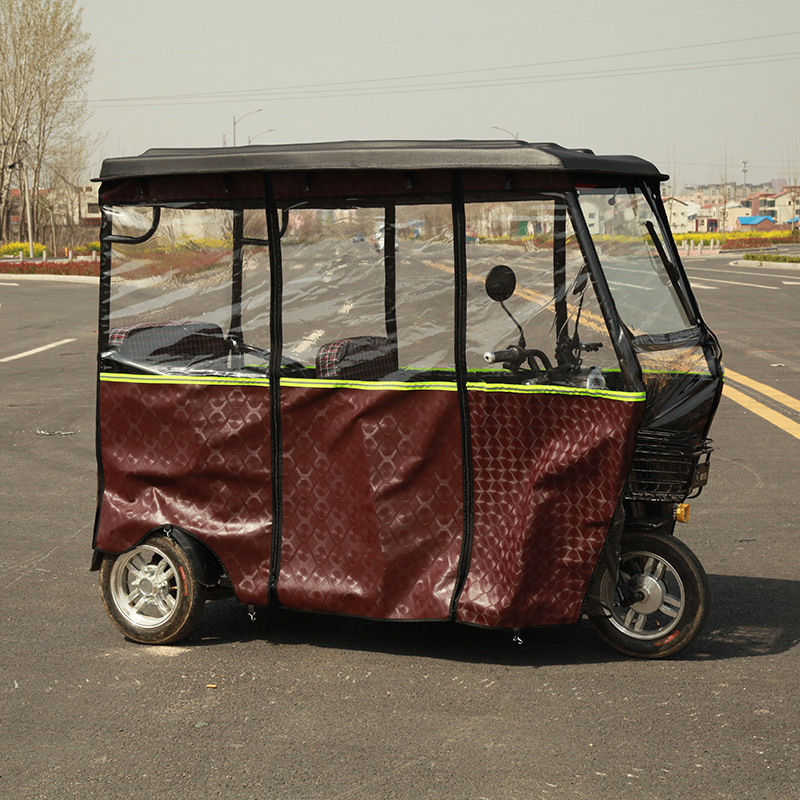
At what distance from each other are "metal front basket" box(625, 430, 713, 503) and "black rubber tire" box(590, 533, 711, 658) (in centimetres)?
22

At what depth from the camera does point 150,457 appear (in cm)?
549

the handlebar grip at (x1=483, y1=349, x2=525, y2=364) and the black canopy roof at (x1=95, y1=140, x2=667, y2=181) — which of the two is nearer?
the black canopy roof at (x1=95, y1=140, x2=667, y2=181)

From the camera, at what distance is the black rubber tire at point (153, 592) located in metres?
5.42

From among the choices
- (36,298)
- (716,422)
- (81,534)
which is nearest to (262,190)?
(81,534)

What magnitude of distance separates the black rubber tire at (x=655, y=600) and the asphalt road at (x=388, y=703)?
0.09 metres

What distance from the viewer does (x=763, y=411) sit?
12398mm

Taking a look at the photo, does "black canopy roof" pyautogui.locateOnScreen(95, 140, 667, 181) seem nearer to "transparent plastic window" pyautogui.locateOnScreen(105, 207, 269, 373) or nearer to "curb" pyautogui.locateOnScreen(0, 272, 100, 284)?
"transparent plastic window" pyautogui.locateOnScreen(105, 207, 269, 373)

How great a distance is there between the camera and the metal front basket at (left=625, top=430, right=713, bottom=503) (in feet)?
16.4

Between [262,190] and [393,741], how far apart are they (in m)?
2.37

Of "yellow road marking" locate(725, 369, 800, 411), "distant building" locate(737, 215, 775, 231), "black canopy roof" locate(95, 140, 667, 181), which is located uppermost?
"distant building" locate(737, 215, 775, 231)

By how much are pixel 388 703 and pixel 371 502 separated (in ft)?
2.87

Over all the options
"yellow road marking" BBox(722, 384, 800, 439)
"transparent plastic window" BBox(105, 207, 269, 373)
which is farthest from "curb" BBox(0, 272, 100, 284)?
"transparent plastic window" BBox(105, 207, 269, 373)

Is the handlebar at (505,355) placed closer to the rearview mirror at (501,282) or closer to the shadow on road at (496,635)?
the rearview mirror at (501,282)

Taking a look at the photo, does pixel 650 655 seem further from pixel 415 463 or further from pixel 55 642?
pixel 55 642
